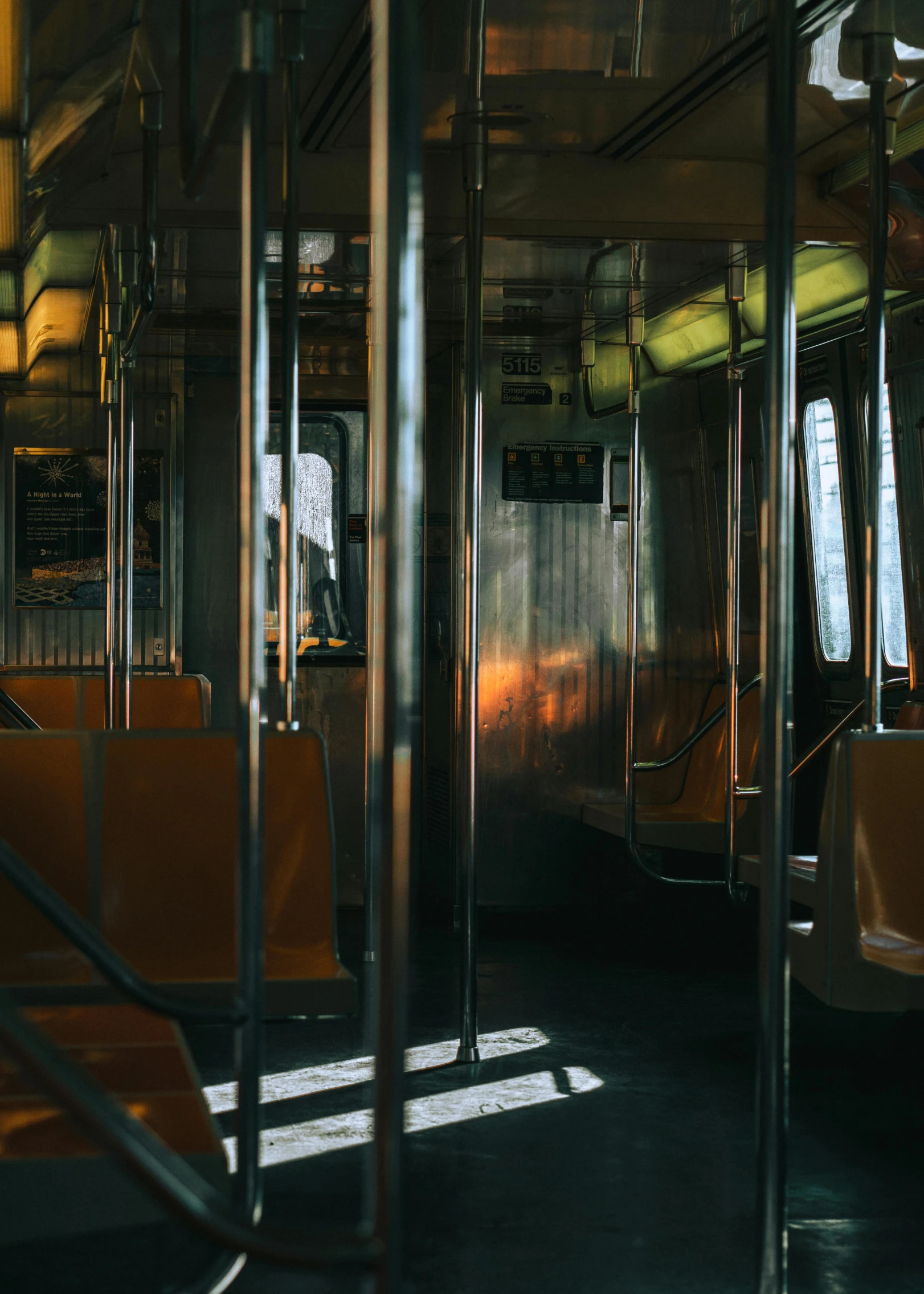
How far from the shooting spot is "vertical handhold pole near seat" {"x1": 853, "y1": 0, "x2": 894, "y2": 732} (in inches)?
126

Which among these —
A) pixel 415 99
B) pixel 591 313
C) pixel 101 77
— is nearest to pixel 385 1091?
pixel 415 99

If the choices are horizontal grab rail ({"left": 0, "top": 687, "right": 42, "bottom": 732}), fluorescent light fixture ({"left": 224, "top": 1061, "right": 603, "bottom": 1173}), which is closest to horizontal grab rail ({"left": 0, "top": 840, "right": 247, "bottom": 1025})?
fluorescent light fixture ({"left": 224, "top": 1061, "right": 603, "bottom": 1173})

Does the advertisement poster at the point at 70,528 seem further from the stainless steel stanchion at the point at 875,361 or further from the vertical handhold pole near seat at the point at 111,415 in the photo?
the stainless steel stanchion at the point at 875,361

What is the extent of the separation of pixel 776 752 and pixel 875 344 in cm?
160

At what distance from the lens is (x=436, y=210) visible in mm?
5430

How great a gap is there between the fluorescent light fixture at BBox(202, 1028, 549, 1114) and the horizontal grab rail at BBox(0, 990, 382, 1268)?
3115mm

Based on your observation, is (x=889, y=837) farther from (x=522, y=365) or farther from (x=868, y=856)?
(x=522, y=365)

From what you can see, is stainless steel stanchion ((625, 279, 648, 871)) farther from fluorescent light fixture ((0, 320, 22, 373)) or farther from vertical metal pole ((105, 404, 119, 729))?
fluorescent light fixture ((0, 320, 22, 373))

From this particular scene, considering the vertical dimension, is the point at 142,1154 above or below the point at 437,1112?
above

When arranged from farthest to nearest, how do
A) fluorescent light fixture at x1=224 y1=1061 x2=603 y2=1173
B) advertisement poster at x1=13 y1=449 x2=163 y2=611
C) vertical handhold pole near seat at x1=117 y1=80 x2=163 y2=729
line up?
1. advertisement poster at x1=13 y1=449 x2=163 y2=611
2. vertical handhold pole near seat at x1=117 y1=80 x2=163 y2=729
3. fluorescent light fixture at x1=224 y1=1061 x2=603 y2=1173

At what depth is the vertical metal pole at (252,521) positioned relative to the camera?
1627mm

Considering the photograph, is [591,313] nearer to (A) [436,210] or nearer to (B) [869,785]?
(A) [436,210]

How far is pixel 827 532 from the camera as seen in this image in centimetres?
708

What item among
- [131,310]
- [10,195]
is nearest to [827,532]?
[131,310]
